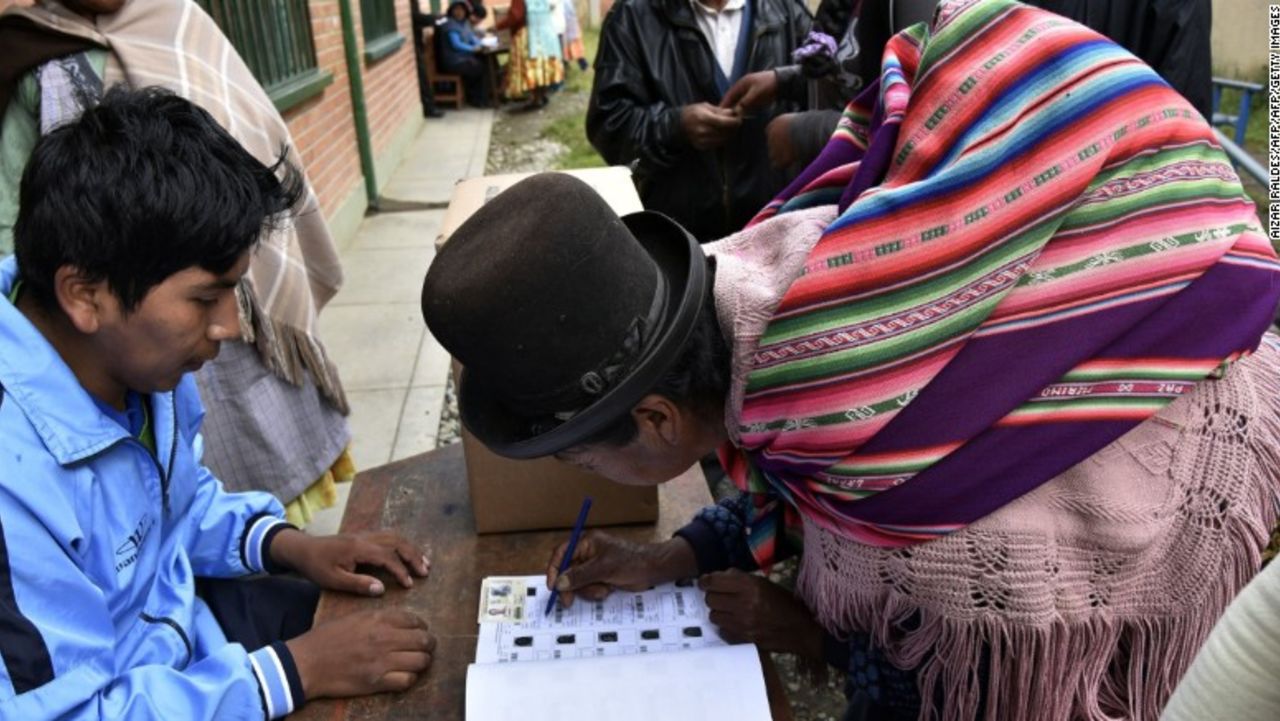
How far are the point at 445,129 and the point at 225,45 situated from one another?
8091mm

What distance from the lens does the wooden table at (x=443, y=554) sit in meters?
1.17

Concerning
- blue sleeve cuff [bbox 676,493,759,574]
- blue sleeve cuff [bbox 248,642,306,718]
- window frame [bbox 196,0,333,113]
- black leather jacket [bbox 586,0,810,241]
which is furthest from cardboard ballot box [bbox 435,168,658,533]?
window frame [bbox 196,0,333,113]

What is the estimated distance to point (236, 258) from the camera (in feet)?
4.25

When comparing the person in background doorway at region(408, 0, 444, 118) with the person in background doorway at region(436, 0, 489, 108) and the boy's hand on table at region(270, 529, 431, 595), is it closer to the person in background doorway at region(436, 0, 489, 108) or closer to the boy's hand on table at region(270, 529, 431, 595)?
the person in background doorway at region(436, 0, 489, 108)

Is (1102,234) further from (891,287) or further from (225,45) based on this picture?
(225,45)

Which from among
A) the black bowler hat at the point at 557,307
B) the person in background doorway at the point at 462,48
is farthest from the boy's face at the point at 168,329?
the person in background doorway at the point at 462,48

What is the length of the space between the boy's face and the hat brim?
405 mm

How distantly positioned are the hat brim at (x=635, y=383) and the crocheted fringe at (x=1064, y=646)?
0.36 metres

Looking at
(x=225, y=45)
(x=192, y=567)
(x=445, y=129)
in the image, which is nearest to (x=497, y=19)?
(x=445, y=129)

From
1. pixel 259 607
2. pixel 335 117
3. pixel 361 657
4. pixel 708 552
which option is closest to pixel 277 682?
pixel 361 657

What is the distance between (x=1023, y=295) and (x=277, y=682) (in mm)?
1013

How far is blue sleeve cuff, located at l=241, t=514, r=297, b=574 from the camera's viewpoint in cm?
156

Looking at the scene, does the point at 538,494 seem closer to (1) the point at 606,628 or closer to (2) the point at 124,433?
(1) the point at 606,628

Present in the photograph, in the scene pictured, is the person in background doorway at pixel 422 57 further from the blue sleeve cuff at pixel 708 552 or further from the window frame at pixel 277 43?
the blue sleeve cuff at pixel 708 552
